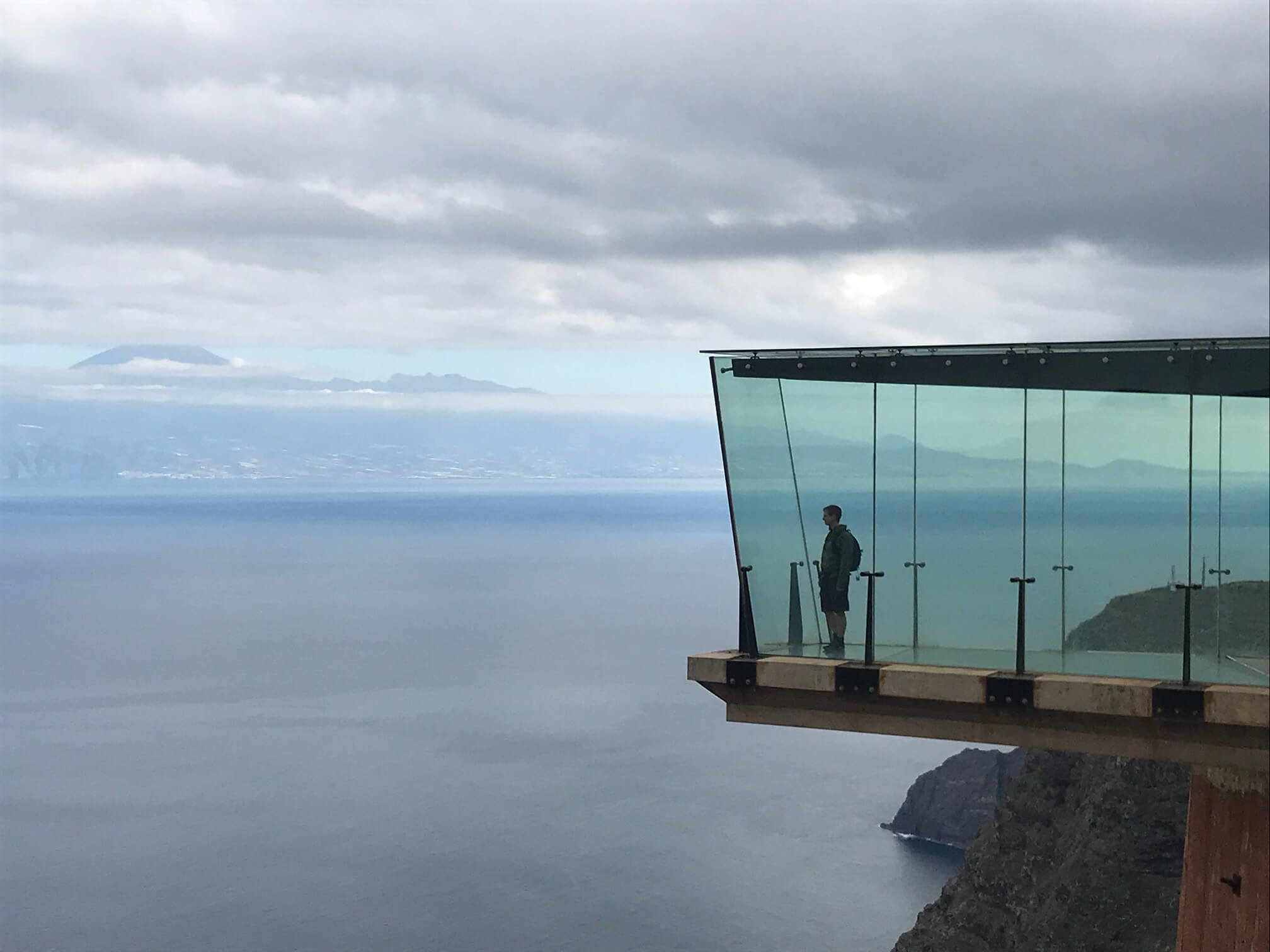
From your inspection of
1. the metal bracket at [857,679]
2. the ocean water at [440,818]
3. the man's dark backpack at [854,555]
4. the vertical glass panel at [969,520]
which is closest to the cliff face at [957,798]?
the ocean water at [440,818]

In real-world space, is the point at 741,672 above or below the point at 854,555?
below

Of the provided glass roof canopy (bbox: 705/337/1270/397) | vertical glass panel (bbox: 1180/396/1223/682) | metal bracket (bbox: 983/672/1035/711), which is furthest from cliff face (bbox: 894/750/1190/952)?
glass roof canopy (bbox: 705/337/1270/397)

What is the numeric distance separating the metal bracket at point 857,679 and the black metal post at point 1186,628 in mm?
2988

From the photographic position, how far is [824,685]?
48.9ft

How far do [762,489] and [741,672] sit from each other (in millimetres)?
2333

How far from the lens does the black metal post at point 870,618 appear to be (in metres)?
15.0

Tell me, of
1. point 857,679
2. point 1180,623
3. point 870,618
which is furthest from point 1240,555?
point 857,679

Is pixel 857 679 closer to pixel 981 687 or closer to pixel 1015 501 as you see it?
pixel 981 687

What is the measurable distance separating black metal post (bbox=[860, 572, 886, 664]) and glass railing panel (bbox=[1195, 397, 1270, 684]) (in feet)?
10.8

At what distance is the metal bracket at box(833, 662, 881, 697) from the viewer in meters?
14.6

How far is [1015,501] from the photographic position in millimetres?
15031

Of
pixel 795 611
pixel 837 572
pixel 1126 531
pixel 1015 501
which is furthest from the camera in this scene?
pixel 795 611

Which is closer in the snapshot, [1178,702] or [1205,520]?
[1178,702]

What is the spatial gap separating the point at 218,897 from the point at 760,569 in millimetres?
97122
